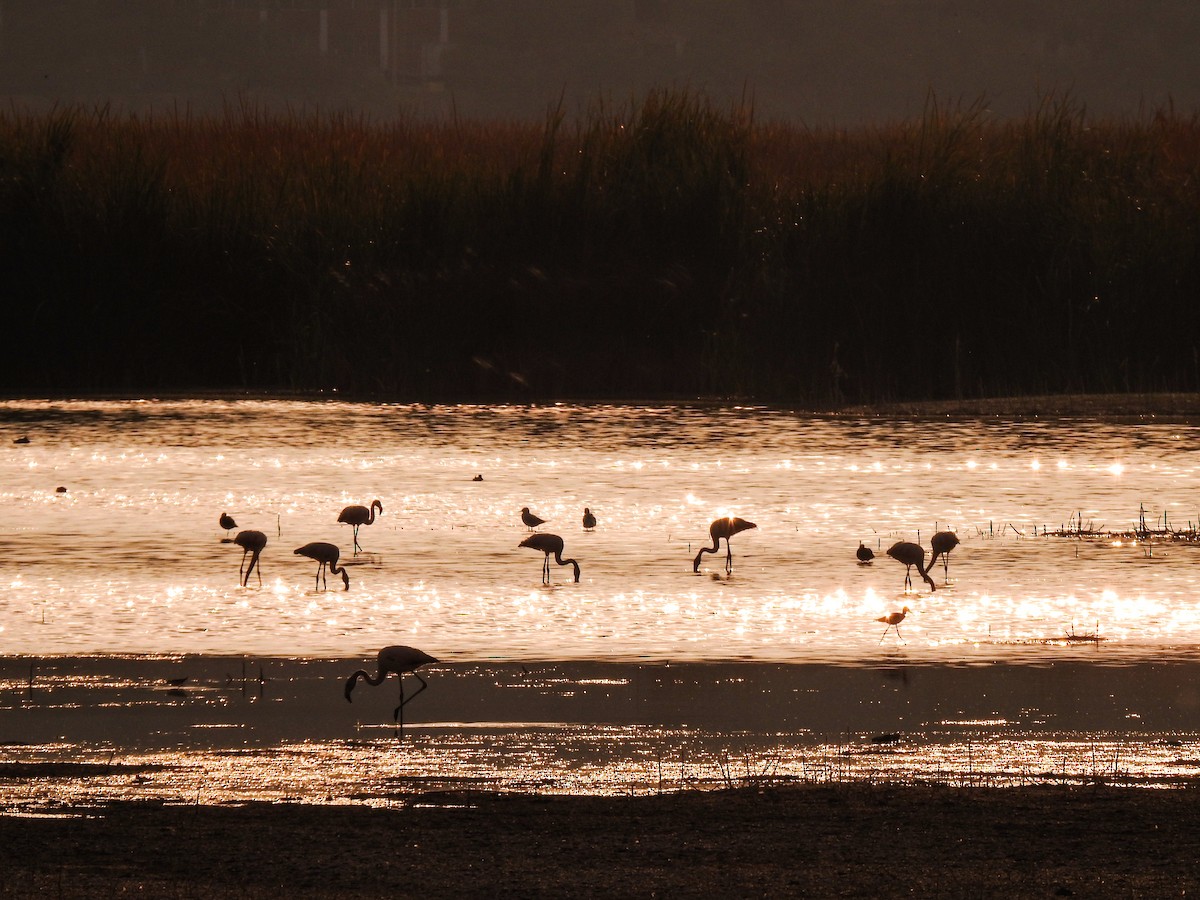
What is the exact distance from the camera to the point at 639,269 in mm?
19922

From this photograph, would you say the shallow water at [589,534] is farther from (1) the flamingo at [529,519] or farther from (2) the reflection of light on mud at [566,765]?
(2) the reflection of light on mud at [566,765]

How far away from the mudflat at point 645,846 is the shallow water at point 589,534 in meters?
2.08

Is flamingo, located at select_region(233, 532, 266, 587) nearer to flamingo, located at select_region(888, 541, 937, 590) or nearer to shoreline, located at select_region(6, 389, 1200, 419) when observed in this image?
flamingo, located at select_region(888, 541, 937, 590)

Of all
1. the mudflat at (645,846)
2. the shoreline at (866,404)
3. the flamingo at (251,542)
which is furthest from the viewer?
the shoreline at (866,404)

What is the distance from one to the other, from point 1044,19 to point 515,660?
6086cm

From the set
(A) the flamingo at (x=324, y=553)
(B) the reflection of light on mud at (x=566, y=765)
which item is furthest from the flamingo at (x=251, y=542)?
(B) the reflection of light on mud at (x=566, y=765)

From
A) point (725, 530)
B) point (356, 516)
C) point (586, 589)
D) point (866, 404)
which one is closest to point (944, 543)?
point (725, 530)

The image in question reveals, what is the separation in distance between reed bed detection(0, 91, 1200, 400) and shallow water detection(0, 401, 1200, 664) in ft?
6.90

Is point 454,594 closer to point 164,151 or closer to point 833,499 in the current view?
point 833,499

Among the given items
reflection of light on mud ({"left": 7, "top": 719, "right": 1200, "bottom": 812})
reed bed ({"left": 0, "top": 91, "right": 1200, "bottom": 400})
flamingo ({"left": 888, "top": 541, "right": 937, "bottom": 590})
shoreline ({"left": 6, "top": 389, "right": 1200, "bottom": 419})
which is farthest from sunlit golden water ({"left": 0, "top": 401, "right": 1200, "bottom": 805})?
reed bed ({"left": 0, "top": 91, "right": 1200, "bottom": 400})

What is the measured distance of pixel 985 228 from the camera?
19703 millimetres

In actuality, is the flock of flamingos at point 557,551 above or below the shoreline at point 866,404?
below

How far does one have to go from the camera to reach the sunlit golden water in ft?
18.8

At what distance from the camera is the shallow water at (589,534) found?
7.75 m
